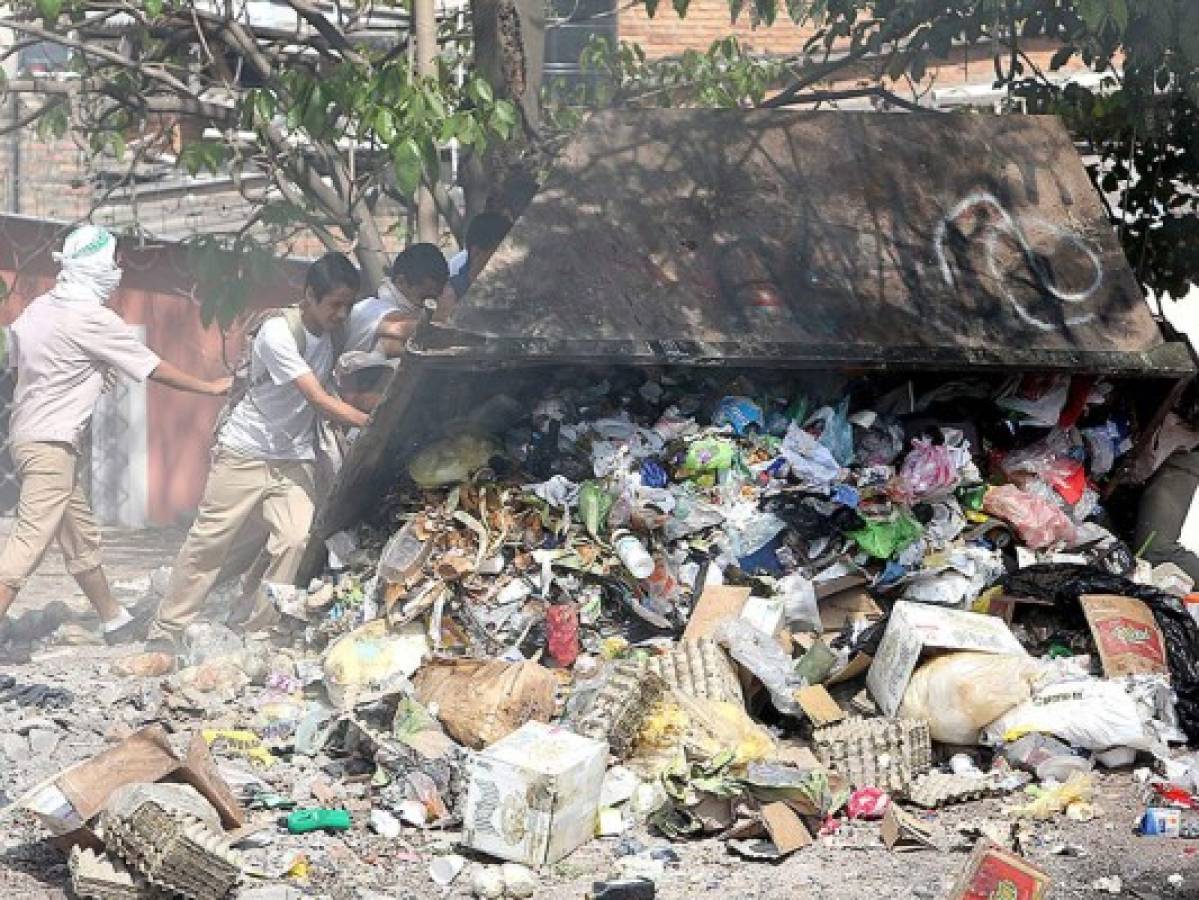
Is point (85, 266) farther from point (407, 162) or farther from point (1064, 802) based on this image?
point (1064, 802)

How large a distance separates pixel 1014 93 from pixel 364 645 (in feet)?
14.6

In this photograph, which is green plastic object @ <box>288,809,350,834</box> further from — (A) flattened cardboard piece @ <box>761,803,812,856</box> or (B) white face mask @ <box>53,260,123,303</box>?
(B) white face mask @ <box>53,260,123,303</box>

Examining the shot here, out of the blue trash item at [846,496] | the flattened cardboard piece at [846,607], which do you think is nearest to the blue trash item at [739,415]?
the blue trash item at [846,496]

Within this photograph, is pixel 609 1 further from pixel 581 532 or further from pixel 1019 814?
pixel 1019 814

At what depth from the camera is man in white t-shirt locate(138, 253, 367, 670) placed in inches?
253

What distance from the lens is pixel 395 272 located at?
6.79 metres

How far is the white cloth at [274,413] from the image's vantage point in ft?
21.4

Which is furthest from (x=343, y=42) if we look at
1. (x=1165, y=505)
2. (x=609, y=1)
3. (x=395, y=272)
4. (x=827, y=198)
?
(x=609, y=1)

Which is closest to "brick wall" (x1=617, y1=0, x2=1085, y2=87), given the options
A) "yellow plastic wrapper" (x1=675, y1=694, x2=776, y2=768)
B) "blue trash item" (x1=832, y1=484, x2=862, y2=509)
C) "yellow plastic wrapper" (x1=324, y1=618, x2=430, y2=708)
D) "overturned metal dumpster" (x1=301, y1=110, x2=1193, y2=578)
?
"overturned metal dumpster" (x1=301, y1=110, x2=1193, y2=578)

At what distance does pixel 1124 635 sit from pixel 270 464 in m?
3.05

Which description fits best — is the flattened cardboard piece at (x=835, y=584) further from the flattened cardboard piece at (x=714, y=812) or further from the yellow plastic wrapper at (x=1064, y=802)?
the flattened cardboard piece at (x=714, y=812)

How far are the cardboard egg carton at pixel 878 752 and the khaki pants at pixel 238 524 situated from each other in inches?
91.7

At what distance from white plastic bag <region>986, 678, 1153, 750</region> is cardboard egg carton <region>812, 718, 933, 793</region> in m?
0.28

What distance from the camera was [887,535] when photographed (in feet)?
19.4
